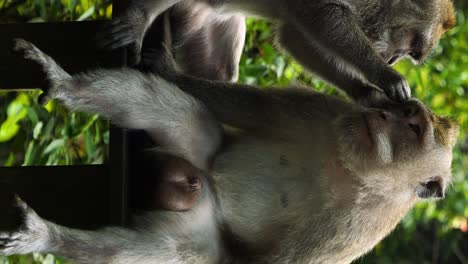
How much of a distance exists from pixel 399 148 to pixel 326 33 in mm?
652

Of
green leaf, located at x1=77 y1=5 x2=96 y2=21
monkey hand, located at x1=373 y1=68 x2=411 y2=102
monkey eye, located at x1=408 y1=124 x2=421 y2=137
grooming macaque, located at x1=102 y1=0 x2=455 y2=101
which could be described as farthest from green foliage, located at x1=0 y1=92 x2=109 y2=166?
monkey eye, located at x1=408 y1=124 x2=421 y2=137

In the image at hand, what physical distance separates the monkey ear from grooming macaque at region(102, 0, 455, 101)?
321 millimetres

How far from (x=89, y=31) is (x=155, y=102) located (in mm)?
315

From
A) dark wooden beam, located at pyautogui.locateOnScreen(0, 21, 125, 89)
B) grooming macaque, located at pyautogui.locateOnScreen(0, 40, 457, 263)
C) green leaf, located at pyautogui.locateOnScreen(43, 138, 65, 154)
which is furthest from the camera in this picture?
green leaf, located at pyautogui.locateOnScreen(43, 138, 65, 154)

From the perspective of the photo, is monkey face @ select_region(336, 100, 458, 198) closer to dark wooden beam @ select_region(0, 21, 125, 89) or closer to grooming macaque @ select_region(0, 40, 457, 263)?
grooming macaque @ select_region(0, 40, 457, 263)

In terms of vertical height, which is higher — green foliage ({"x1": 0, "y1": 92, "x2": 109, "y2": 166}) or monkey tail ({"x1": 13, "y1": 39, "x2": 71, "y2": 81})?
monkey tail ({"x1": 13, "y1": 39, "x2": 71, "y2": 81})

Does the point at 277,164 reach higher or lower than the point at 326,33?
lower

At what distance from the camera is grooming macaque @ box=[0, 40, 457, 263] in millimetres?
2176

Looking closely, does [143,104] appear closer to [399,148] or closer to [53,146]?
[399,148]

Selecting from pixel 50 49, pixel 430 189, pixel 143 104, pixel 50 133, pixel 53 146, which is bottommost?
pixel 50 133

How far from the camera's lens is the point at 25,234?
1.93 m

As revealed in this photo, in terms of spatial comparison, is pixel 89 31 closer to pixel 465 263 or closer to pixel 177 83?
pixel 177 83

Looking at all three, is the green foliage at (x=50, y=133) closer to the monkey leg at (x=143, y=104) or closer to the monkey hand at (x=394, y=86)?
the monkey leg at (x=143, y=104)

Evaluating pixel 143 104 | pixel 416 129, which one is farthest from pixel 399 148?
pixel 143 104
